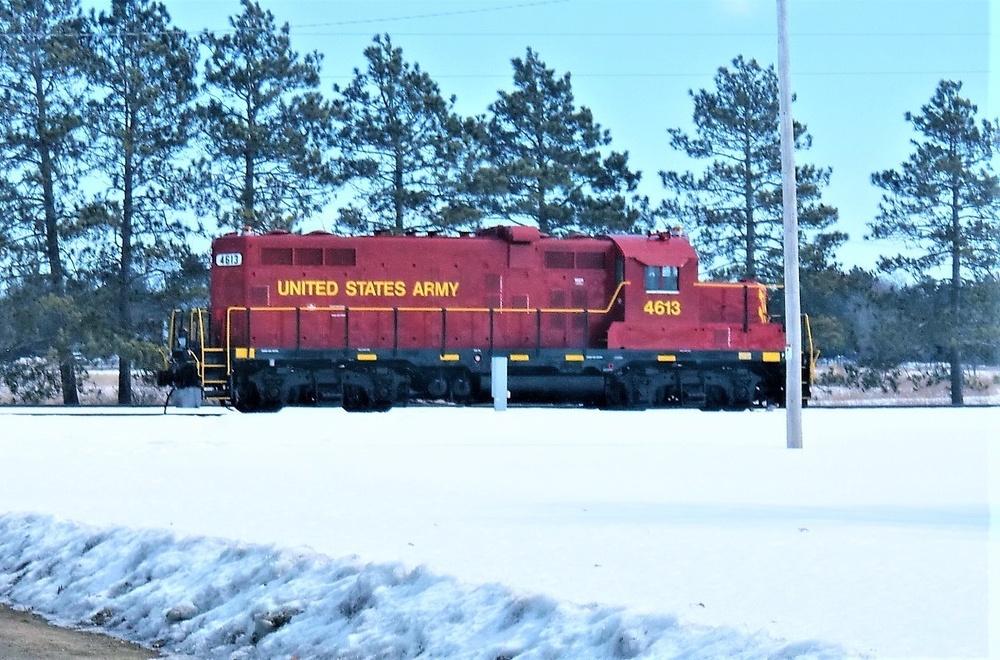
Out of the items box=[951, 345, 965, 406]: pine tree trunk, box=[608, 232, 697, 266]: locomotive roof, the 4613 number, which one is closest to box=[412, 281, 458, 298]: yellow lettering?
box=[608, 232, 697, 266]: locomotive roof

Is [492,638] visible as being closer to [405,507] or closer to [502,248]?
[405,507]

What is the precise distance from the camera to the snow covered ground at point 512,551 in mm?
7016

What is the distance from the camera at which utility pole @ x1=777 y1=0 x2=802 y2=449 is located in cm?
1948

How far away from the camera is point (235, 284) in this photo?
2928 cm

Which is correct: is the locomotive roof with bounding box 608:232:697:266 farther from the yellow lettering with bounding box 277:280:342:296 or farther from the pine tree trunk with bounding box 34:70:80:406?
the pine tree trunk with bounding box 34:70:80:406

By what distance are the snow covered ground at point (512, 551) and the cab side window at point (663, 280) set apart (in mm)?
11732

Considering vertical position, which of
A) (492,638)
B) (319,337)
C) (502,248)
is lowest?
(492,638)

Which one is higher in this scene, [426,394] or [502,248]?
[502,248]

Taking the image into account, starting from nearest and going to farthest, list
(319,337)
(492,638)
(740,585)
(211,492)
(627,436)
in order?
1. (492,638)
2. (740,585)
3. (211,492)
4. (627,436)
5. (319,337)

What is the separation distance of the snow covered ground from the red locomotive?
10.4m

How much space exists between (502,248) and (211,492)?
17030mm

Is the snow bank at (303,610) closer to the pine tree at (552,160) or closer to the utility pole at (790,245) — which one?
the utility pole at (790,245)

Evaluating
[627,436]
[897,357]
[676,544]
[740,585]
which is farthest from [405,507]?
[897,357]

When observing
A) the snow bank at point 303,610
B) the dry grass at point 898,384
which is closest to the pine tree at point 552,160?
the dry grass at point 898,384
